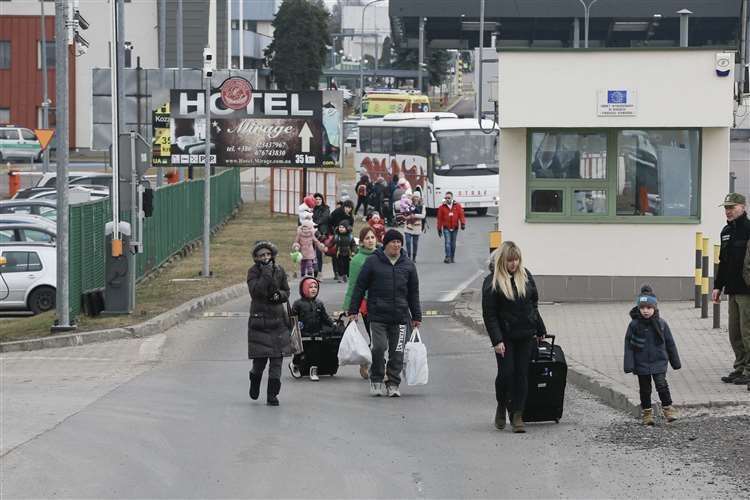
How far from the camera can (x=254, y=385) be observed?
13.7 m

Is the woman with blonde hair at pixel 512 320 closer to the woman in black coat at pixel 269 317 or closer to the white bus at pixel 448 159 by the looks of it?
the woman in black coat at pixel 269 317

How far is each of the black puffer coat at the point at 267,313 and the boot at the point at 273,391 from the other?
249 millimetres

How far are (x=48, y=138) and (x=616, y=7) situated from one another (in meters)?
38.8

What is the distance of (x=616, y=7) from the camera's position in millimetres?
76875

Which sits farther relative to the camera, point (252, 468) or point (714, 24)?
point (714, 24)

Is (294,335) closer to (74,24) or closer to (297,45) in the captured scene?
(74,24)

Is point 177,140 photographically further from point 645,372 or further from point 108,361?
point 645,372

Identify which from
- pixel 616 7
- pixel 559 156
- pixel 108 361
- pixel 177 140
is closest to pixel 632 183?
pixel 559 156

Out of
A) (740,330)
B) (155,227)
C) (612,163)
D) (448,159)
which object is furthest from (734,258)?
(448,159)

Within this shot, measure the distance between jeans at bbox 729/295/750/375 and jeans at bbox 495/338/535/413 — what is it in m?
2.48

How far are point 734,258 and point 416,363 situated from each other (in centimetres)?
323

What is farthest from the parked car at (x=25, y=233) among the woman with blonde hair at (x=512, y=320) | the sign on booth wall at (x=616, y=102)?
the woman with blonde hair at (x=512, y=320)

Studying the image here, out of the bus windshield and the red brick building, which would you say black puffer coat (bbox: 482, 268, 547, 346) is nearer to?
the bus windshield

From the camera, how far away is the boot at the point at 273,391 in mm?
13383
